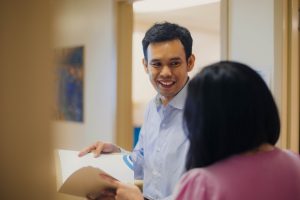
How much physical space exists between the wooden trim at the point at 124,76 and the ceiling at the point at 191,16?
1478 mm

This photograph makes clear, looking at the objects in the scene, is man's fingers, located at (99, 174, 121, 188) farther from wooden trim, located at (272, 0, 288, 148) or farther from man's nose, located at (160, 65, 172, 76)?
wooden trim, located at (272, 0, 288, 148)

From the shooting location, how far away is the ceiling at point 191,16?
3.60m

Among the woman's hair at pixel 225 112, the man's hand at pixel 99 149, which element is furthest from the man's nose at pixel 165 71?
the woman's hair at pixel 225 112

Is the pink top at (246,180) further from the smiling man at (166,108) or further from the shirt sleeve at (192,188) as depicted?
the smiling man at (166,108)

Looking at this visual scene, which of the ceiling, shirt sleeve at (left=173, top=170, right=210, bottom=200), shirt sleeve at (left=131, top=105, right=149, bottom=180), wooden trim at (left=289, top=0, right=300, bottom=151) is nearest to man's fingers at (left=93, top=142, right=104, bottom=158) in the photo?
shirt sleeve at (left=131, top=105, right=149, bottom=180)

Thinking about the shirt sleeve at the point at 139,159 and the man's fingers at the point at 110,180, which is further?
the shirt sleeve at the point at 139,159

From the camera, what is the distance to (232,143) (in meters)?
0.65

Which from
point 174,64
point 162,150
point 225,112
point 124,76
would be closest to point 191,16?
point 124,76

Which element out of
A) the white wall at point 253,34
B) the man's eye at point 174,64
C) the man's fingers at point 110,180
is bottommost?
the man's fingers at point 110,180

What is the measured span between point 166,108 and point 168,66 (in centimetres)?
16

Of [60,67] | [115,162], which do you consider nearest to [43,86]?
[60,67]

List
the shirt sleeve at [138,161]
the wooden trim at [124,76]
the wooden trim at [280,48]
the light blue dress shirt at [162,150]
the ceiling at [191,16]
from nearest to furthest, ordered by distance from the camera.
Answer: the light blue dress shirt at [162,150] < the shirt sleeve at [138,161] < the wooden trim at [280,48] < the wooden trim at [124,76] < the ceiling at [191,16]

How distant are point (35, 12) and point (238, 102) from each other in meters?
0.48

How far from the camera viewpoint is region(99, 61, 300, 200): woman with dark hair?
0.63 meters
